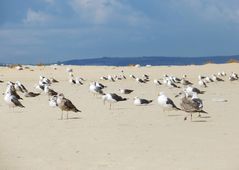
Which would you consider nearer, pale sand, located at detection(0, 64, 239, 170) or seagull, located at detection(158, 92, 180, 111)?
pale sand, located at detection(0, 64, 239, 170)

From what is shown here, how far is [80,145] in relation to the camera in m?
12.2

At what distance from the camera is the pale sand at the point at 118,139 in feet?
33.4

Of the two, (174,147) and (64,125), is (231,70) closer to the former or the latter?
(64,125)

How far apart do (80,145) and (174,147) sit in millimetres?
1872

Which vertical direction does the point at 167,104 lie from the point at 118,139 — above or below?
above

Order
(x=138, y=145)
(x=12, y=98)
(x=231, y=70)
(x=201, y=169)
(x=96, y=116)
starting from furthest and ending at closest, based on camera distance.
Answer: (x=231, y=70)
(x=12, y=98)
(x=96, y=116)
(x=138, y=145)
(x=201, y=169)

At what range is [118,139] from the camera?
13.0m

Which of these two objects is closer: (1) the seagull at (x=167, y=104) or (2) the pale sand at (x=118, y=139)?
(2) the pale sand at (x=118, y=139)

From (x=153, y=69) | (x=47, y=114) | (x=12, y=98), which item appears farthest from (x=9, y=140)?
(x=153, y=69)

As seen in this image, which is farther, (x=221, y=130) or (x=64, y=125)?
(x=64, y=125)

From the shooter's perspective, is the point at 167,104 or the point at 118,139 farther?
the point at 167,104

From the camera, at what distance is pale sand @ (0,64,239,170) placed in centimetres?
1019

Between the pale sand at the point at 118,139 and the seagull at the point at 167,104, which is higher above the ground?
the seagull at the point at 167,104

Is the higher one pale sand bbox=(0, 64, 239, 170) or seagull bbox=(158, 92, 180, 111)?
seagull bbox=(158, 92, 180, 111)
